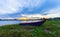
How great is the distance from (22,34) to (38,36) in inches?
17.8

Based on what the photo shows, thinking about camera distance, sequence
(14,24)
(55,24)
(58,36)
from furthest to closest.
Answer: (55,24) < (14,24) < (58,36)

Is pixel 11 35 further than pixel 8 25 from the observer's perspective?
No

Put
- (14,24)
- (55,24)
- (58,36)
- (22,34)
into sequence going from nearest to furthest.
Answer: (22,34) → (58,36) → (14,24) → (55,24)

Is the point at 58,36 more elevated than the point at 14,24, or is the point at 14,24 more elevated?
the point at 14,24

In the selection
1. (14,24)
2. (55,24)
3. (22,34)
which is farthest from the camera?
(55,24)

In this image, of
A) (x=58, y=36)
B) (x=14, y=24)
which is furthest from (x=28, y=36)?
(x=14, y=24)

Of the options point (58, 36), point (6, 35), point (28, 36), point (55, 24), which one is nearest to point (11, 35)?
point (6, 35)

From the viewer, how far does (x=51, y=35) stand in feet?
15.1

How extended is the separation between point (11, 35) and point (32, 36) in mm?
579

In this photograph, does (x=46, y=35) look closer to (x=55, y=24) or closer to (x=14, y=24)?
(x=14, y=24)

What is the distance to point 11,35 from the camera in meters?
4.45

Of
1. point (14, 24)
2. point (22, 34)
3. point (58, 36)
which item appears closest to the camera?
point (22, 34)

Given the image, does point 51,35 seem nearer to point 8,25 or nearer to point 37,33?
point 37,33

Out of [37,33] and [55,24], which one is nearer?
[37,33]
